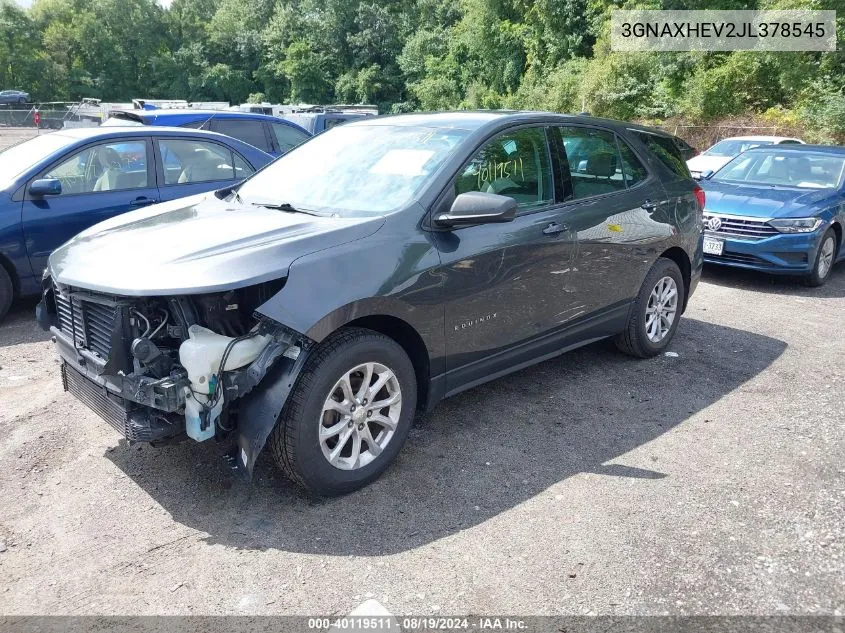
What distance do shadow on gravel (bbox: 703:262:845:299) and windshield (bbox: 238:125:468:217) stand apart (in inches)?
219

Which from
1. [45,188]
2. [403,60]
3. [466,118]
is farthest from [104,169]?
[403,60]

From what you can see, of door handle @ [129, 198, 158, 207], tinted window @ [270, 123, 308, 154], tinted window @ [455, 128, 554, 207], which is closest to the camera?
tinted window @ [455, 128, 554, 207]

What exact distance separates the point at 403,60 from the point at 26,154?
5318 centimetres

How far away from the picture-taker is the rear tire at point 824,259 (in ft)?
27.1

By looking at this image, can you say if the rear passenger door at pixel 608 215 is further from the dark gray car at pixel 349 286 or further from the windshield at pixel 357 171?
the windshield at pixel 357 171

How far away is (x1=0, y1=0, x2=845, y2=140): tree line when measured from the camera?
28.2m

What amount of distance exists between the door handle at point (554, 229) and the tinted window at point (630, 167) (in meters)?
1.03

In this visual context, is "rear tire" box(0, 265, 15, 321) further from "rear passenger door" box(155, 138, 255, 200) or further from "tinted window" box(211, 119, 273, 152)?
"tinted window" box(211, 119, 273, 152)

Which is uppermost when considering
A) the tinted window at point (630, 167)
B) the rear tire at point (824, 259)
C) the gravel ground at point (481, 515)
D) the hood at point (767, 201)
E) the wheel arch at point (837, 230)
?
the tinted window at point (630, 167)

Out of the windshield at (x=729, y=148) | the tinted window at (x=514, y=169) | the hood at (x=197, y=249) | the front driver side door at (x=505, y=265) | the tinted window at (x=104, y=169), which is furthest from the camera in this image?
the windshield at (x=729, y=148)

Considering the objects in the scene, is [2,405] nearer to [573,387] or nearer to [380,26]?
[573,387]

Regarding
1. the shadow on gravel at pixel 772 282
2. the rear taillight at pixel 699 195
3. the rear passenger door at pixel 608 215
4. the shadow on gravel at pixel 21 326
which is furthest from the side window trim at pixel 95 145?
the shadow on gravel at pixel 772 282

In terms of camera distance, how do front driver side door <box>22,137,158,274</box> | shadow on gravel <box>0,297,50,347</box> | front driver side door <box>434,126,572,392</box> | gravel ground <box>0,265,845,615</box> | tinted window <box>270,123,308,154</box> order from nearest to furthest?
gravel ground <box>0,265,845,615</box> < front driver side door <box>434,126,572,392</box> < shadow on gravel <box>0,297,50,347</box> < front driver side door <box>22,137,158,274</box> < tinted window <box>270,123,308,154</box>

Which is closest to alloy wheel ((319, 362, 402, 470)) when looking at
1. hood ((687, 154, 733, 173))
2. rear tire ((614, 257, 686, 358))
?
rear tire ((614, 257, 686, 358))
